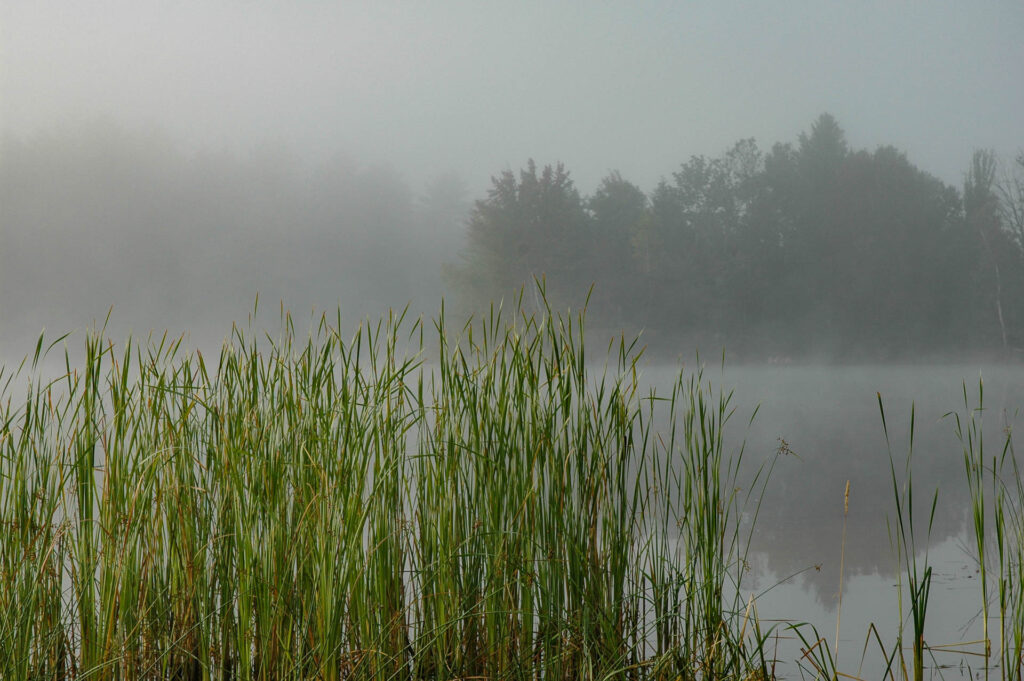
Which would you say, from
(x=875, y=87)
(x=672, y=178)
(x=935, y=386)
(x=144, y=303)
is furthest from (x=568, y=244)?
(x=144, y=303)

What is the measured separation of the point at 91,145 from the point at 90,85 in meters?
1.52

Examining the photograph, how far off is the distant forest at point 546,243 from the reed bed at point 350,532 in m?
17.3

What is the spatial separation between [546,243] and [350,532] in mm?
17997

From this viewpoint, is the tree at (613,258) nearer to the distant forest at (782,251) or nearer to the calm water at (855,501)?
the distant forest at (782,251)

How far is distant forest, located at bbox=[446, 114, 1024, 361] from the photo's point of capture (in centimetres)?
1944

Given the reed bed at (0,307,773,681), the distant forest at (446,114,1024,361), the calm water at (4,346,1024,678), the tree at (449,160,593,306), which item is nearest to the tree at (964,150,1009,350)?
the distant forest at (446,114,1024,361)

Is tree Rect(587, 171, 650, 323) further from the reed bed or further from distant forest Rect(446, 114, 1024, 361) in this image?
the reed bed

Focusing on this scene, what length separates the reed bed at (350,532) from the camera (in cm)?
161

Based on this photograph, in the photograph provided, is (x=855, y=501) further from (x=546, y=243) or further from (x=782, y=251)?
(x=782, y=251)

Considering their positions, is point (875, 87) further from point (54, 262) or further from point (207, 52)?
point (54, 262)

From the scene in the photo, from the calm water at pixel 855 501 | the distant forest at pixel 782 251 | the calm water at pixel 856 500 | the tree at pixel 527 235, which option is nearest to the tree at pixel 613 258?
the distant forest at pixel 782 251

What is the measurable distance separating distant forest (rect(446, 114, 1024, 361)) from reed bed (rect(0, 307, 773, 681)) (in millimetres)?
A: 16672

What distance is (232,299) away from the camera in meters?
21.7

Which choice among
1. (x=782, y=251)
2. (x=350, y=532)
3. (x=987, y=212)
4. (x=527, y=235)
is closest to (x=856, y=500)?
(x=350, y=532)
